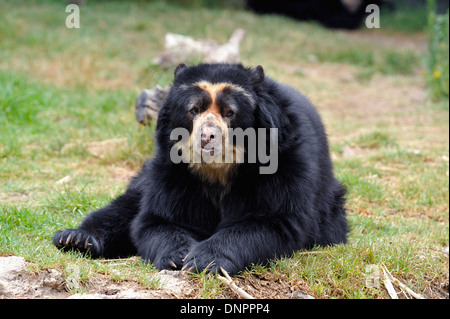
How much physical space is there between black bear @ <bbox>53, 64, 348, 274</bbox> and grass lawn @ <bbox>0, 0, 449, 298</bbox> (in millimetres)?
178

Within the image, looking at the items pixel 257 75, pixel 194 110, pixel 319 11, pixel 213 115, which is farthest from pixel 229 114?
pixel 319 11

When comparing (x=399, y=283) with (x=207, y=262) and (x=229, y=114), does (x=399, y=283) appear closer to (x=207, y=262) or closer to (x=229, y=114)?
(x=207, y=262)

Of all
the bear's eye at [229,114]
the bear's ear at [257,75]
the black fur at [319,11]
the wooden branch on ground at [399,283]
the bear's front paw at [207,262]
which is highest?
the black fur at [319,11]

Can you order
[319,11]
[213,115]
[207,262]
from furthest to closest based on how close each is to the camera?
[319,11], [213,115], [207,262]

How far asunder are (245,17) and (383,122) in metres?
7.39

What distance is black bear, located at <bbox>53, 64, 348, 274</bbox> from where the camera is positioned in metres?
3.99

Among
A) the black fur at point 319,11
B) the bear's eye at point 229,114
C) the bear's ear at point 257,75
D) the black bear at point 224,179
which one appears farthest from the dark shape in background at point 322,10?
the bear's eye at point 229,114

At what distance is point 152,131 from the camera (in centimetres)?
702

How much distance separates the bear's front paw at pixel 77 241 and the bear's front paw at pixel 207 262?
900mm

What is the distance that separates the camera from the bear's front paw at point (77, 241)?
4340 mm

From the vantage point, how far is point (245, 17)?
16031 millimetres

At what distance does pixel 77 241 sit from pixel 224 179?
1.11 meters

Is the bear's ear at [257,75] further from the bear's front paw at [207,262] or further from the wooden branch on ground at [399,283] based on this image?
the wooden branch on ground at [399,283]
